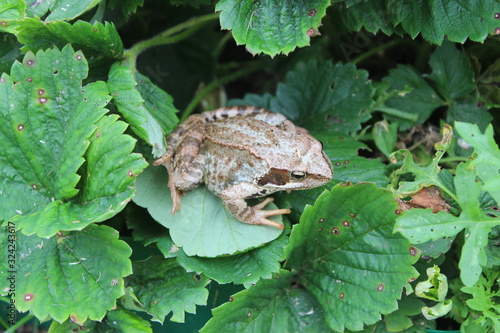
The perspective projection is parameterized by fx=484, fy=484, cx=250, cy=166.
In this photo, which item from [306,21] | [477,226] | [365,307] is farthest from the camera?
[306,21]

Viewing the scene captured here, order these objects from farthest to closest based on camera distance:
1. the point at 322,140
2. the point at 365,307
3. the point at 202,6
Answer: the point at 202,6, the point at 322,140, the point at 365,307

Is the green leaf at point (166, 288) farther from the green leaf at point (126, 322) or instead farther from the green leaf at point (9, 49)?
the green leaf at point (9, 49)

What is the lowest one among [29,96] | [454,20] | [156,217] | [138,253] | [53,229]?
[138,253]

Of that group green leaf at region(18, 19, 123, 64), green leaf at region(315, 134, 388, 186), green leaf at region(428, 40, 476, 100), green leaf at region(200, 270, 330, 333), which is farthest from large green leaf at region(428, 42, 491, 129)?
green leaf at region(18, 19, 123, 64)

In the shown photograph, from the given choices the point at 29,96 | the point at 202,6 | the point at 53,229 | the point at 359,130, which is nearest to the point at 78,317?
the point at 53,229

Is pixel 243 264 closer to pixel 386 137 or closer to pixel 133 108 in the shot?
pixel 133 108

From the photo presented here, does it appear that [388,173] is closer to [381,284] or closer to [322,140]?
[322,140]

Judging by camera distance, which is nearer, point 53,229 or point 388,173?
point 53,229
